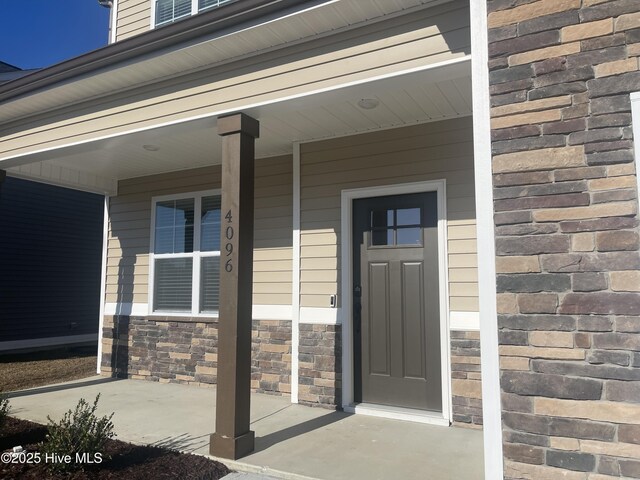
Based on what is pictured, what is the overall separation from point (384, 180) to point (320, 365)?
2051mm

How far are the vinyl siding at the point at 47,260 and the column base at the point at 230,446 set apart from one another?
782 cm

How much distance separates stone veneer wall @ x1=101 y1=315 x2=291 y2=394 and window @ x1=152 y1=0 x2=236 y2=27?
4.04 m

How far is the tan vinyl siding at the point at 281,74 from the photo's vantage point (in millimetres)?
3203

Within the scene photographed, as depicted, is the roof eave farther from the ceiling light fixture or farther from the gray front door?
the gray front door

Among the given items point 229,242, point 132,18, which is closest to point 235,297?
point 229,242

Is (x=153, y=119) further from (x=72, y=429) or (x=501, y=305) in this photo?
(x=501, y=305)

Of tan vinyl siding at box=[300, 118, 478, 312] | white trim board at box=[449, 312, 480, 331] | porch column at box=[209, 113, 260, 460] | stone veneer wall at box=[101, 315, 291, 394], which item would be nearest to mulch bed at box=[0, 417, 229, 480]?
porch column at box=[209, 113, 260, 460]

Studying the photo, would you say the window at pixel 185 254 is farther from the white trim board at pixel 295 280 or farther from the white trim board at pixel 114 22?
the white trim board at pixel 114 22

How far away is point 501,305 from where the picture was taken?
240 centimetres

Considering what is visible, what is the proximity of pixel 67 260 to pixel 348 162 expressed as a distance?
8.32 metres

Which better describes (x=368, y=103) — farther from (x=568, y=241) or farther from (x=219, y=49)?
(x=568, y=241)

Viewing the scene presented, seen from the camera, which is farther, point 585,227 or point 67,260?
point 67,260

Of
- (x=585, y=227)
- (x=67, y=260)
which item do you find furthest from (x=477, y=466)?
(x=67, y=260)

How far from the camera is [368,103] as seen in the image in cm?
434
